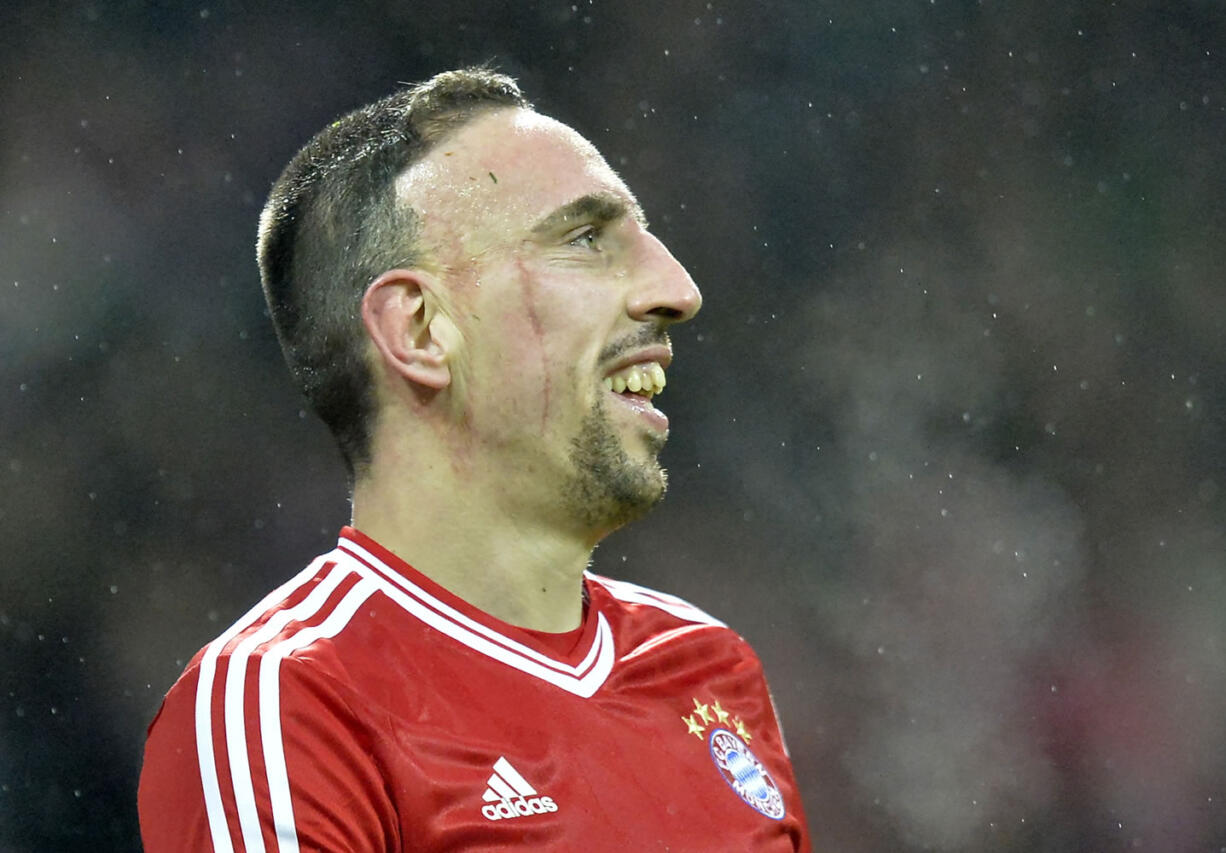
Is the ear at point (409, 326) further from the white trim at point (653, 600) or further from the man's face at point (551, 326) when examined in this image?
the white trim at point (653, 600)

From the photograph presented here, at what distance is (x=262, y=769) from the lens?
5.29ft

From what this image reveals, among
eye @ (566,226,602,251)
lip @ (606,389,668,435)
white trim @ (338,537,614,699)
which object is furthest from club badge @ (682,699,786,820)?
eye @ (566,226,602,251)

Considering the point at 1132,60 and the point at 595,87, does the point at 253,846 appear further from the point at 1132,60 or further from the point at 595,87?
the point at 1132,60

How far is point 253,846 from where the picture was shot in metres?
1.58

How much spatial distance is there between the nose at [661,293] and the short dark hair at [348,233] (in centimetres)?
30

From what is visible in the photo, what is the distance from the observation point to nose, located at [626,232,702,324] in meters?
2.01

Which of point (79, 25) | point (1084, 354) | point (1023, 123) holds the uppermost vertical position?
point (79, 25)

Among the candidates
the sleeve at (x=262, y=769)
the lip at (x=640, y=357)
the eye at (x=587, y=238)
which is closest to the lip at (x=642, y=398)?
the lip at (x=640, y=357)

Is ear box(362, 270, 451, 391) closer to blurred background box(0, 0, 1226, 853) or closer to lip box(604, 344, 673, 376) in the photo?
lip box(604, 344, 673, 376)

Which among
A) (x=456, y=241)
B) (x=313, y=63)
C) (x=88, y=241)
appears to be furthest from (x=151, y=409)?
(x=456, y=241)

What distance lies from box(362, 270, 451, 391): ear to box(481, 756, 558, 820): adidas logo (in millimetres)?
525

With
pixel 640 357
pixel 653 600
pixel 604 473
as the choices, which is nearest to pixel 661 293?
pixel 640 357

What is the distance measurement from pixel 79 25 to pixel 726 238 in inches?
79.2

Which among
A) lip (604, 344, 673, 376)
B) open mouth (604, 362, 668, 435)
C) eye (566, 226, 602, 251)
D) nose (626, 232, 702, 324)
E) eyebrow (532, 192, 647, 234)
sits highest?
eyebrow (532, 192, 647, 234)
